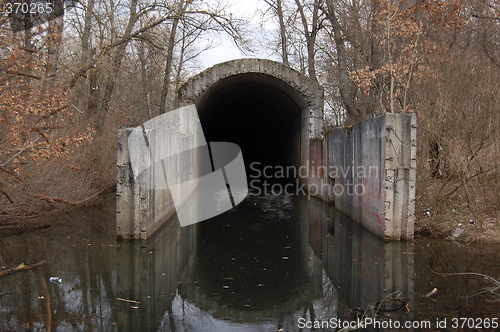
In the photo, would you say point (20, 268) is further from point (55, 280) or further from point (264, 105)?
point (264, 105)

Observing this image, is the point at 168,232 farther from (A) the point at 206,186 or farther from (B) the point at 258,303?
(A) the point at 206,186

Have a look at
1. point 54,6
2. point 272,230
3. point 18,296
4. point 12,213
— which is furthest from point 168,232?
point 54,6

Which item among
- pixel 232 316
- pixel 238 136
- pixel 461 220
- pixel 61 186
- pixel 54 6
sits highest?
pixel 54 6

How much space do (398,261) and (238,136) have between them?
25877 millimetres

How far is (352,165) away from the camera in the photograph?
10.5 meters

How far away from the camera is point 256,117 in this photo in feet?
87.8

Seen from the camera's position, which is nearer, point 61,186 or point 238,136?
point 61,186

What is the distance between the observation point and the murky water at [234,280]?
465cm

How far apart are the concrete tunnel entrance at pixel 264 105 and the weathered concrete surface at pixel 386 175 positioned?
16.1 feet

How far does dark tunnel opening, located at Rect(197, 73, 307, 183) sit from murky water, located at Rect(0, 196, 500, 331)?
303 inches

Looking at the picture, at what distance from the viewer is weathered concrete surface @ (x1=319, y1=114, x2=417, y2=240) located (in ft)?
26.0

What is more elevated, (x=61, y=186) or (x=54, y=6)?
(x=54, y=6)

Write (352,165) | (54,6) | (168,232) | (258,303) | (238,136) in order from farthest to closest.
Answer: (238,136) → (54,6) → (352,165) → (168,232) → (258,303)

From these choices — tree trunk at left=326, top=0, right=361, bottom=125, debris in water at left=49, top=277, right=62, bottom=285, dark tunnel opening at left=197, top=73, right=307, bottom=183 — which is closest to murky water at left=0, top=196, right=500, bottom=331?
debris in water at left=49, top=277, right=62, bottom=285
